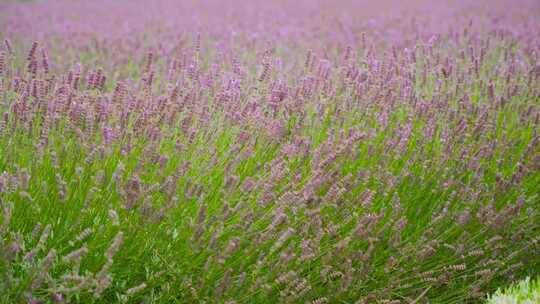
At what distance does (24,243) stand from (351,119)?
184 cm

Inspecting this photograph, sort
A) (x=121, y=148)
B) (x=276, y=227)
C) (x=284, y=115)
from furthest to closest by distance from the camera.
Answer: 1. (x=284, y=115)
2. (x=121, y=148)
3. (x=276, y=227)

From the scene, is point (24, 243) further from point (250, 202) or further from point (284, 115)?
point (284, 115)

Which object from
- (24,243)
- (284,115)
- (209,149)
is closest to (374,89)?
(284,115)

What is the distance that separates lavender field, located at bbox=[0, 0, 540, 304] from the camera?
6.90ft

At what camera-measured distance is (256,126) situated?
2.82m

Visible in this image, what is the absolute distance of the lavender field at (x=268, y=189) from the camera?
210 cm

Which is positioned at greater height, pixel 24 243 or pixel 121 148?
pixel 121 148

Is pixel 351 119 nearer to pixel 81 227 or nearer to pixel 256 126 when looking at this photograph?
pixel 256 126

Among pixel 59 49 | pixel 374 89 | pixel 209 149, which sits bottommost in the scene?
pixel 59 49

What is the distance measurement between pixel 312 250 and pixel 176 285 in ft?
1.71

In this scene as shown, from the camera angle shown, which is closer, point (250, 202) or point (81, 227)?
point (81, 227)

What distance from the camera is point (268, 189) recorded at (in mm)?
2244

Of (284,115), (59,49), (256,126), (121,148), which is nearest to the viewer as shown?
(121,148)

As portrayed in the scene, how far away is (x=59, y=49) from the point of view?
5.38 metres
